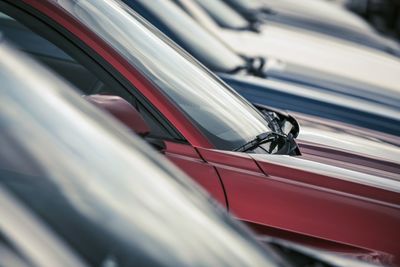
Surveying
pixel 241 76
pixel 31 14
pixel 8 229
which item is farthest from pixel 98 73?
pixel 241 76

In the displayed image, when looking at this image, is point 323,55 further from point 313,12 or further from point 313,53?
point 313,12

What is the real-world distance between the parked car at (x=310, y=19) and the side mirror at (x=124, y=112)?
7.53 metres

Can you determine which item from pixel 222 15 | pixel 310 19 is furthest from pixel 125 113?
pixel 310 19

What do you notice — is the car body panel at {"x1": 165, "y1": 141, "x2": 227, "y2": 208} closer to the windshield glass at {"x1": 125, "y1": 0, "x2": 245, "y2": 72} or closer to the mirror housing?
the mirror housing

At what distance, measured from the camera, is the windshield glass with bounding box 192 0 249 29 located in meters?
8.95

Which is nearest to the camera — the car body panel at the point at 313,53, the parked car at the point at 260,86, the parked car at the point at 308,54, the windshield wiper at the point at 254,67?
the parked car at the point at 260,86

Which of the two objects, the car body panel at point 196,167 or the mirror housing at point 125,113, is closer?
the mirror housing at point 125,113

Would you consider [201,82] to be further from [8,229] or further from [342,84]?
[342,84]

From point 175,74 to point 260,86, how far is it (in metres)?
2.08

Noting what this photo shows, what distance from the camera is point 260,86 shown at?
229 inches

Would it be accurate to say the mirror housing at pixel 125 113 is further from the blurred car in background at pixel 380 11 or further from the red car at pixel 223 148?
the blurred car in background at pixel 380 11

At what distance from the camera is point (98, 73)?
135 inches

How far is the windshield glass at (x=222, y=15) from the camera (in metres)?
8.95

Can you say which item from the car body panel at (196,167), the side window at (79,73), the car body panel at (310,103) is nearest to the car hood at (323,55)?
the car body panel at (310,103)
